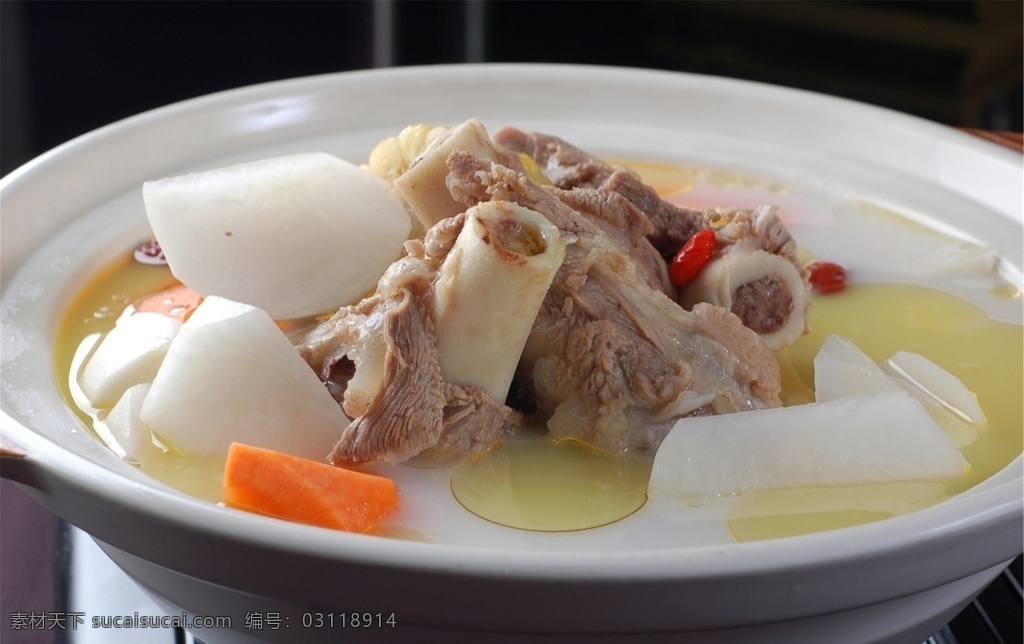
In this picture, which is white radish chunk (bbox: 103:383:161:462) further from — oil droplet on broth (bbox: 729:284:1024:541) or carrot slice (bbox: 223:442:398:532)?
oil droplet on broth (bbox: 729:284:1024:541)

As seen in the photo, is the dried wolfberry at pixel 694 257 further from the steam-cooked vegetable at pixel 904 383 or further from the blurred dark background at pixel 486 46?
the blurred dark background at pixel 486 46

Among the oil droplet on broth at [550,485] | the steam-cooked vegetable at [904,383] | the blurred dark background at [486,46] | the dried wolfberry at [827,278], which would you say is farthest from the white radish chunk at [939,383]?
the blurred dark background at [486,46]

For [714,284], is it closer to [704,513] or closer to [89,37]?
[704,513]

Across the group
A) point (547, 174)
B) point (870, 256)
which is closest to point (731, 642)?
point (547, 174)

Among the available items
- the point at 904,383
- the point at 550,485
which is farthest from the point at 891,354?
the point at 550,485

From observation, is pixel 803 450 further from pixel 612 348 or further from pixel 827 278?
pixel 827 278

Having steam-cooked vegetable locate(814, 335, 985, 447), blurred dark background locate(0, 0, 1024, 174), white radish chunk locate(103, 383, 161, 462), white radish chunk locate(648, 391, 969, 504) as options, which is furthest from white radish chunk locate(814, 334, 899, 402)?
blurred dark background locate(0, 0, 1024, 174)
